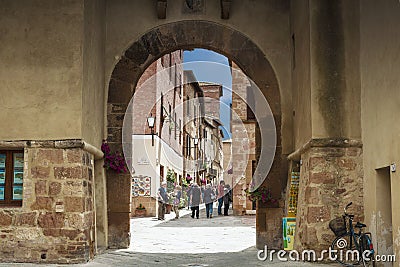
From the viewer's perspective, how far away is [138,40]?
11.1 meters

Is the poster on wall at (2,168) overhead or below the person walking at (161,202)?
overhead

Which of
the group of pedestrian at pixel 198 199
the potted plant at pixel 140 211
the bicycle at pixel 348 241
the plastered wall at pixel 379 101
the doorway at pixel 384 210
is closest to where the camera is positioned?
the plastered wall at pixel 379 101

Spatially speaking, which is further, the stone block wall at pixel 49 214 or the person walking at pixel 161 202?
the person walking at pixel 161 202

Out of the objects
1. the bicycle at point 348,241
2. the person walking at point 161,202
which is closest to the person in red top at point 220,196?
the person walking at point 161,202

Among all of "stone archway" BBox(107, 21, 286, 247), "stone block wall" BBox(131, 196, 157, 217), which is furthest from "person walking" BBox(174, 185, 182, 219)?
"stone archway" BBox(107, 21, 286, 247)

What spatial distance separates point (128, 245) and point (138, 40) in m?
3.63

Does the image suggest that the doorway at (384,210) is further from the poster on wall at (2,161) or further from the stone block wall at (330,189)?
the poster on wall at (2,161)

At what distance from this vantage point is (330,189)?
343 inches

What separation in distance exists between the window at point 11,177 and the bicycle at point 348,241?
4.46 m

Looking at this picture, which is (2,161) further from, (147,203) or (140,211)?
(147,203)

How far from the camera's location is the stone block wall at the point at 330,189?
8.66 metres

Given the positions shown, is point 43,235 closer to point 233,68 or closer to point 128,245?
point 128,245

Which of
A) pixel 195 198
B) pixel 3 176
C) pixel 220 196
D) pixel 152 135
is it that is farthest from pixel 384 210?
pixel 220 196

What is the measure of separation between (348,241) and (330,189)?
2.47 ft
